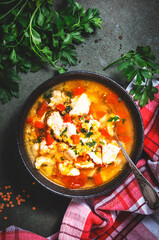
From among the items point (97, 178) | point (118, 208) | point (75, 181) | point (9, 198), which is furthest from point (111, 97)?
point (9, 198)

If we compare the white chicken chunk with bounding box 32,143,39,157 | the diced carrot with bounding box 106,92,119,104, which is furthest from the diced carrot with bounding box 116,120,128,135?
the white chicken chunk with bounding box 32,143,39,157

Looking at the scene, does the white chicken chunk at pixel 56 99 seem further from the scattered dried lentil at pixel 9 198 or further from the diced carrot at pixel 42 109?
the scattered dried lentil at pixel 9 198

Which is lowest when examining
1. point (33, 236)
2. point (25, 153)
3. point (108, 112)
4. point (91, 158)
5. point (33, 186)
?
point (33, 236)

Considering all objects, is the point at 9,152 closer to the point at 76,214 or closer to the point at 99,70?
the point at 76,214

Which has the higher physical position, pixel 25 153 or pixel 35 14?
pixel 35 14

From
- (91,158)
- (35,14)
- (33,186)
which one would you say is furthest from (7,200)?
(35,14)

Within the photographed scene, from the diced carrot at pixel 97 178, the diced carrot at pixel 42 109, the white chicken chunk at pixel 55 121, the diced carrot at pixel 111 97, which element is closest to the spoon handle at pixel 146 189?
the diced carrot at pixel 97 178

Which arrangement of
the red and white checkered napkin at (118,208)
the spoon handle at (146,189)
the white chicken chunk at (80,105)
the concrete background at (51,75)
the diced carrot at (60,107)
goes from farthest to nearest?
the concrete background at (51,75), the red and white checkered napkin at (118,208), the diced carrot at (60,107), the white chicken chunk at (80,105), the spoon handle at (146,189)
